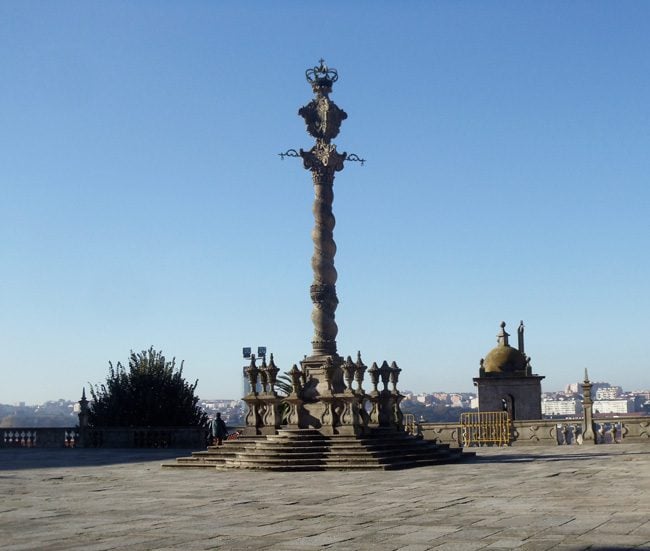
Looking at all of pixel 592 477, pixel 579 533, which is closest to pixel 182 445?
pixel 592 477

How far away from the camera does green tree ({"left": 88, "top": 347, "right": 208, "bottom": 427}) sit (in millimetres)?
42781

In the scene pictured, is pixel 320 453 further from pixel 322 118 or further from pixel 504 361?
pixel 504 361

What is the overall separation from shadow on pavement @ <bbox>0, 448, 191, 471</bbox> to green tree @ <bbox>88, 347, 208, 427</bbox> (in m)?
3.87

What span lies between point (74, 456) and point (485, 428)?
16092 mm

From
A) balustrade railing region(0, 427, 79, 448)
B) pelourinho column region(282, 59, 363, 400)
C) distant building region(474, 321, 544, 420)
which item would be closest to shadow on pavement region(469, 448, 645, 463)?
pelourinho column region(282, 59, 363, 400)

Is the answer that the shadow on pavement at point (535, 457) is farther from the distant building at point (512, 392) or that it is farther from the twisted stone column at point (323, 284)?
the distant building at point (512, 392)

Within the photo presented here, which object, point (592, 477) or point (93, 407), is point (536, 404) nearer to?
point (93, 407)

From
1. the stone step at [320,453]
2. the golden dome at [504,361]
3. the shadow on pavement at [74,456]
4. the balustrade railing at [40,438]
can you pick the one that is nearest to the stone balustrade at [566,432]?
the golden dome at [504,361]

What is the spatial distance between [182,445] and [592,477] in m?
21.3

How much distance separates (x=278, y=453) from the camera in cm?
2550

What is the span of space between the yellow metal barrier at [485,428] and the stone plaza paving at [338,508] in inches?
451

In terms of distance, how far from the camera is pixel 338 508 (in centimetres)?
1539

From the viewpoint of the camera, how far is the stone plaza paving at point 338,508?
11625 millimetres

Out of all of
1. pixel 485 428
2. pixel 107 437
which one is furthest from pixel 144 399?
pixel 485 428
